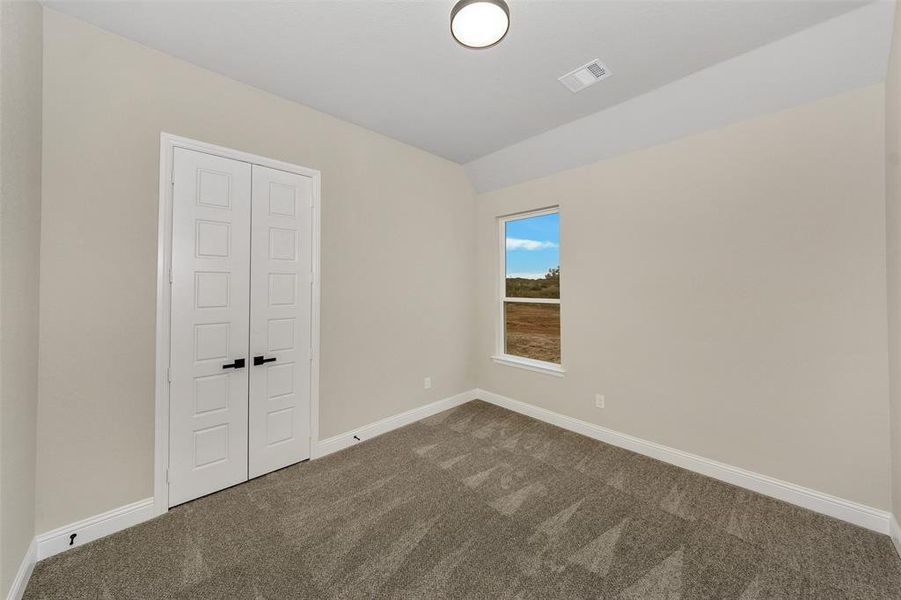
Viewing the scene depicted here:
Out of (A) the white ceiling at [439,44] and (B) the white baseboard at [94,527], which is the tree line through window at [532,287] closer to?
(A) the white ceiling at [439,44]

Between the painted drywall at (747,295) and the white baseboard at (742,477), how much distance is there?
61 mm

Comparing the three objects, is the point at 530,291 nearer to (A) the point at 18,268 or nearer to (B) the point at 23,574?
(A) the point at 18,268

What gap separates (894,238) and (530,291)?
8.73 feet

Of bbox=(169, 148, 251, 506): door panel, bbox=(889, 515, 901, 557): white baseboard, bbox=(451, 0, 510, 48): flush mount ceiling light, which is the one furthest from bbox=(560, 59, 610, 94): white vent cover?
bbox=(889, 515, 901, 557): white baseboard

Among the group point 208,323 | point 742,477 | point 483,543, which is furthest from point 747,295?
point 208,323

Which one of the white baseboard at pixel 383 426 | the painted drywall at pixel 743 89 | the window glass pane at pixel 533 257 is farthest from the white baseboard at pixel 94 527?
the painted drywall at pixel 743 89

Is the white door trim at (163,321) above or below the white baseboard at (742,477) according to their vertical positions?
above

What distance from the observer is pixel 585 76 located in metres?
2.44

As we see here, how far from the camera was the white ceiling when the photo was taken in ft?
6.14

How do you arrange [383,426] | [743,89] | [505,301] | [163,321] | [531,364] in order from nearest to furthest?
[163,321] < [743,89] < [383,426] < [531,364] < [505,301]

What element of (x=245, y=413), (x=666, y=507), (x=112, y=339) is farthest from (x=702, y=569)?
(x=112, y=339)

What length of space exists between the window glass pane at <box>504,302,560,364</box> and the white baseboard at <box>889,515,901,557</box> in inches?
92.9

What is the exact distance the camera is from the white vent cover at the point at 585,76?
2.34 metres

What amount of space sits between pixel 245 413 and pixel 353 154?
239cm
